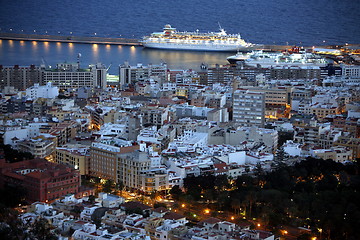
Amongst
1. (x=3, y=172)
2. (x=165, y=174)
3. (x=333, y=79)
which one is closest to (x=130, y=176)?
(x=165, y=174)

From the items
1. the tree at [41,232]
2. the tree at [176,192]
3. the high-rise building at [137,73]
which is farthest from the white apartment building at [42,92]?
the tree at [41,232]

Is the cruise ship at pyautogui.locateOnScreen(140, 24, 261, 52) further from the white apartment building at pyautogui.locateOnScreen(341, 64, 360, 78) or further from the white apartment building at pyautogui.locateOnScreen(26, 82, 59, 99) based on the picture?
the white apartment building at pyautogui.locateOnScreen(26, 82, 59, 99)

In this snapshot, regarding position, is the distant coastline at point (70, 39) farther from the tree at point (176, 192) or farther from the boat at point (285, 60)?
the tree at point (176, 192)

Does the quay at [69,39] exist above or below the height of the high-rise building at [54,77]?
above

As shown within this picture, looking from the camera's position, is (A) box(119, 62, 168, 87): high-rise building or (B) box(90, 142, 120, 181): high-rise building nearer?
(B) box(90, 142, 120, 181): high-rise building

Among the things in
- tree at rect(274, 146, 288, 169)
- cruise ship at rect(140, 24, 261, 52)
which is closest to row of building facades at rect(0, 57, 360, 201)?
tree at rect(274, 146, 288, 169)

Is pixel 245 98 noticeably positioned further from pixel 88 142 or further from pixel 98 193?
pixel 98 193
